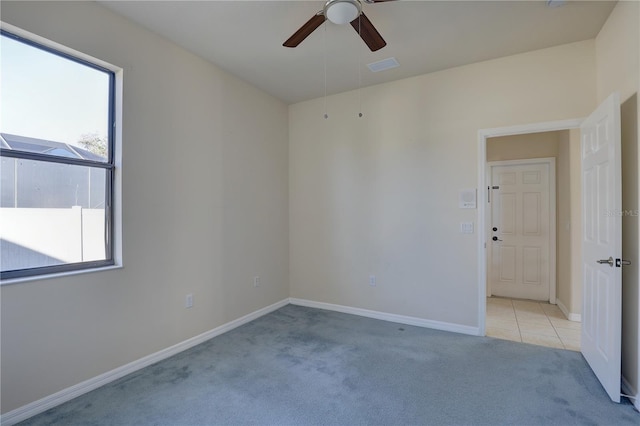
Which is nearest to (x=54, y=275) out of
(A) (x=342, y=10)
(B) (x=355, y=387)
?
(B) (x=355, y=387)

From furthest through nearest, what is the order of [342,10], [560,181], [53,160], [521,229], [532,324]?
[521,229] → [560,181] → [532,324] → [53,160] → [342,10]

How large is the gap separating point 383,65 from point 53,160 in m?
3.06

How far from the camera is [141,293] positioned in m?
2.66

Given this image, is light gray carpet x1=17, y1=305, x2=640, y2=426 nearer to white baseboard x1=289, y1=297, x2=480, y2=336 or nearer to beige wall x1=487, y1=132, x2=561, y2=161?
white baseboard x1=289, y1=297, x2=480, y2=336

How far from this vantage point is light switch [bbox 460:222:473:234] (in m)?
3.35

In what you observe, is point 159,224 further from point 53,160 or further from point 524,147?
point 524,147

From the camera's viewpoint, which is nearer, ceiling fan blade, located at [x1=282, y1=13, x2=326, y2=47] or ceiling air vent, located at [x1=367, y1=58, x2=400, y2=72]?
ceiling fan blade, located at [x1=282, y1=13, x2=326, y2=47]

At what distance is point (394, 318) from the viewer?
12.4ft

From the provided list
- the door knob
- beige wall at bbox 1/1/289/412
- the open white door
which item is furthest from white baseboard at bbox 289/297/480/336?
the door knob

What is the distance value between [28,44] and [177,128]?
1.11 metres

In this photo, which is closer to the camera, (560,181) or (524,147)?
(560,181)

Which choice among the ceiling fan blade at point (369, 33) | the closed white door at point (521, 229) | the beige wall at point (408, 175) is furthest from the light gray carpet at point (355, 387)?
the ceiling fan blade at point (369, 33)

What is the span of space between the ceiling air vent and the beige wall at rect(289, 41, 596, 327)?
0.40m

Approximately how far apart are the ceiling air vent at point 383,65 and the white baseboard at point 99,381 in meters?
3.23
